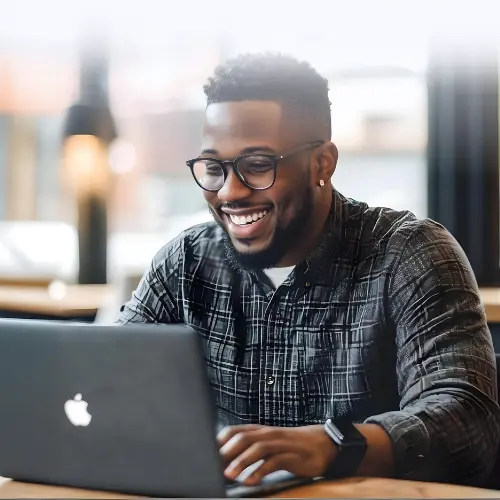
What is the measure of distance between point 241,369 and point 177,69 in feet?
2.78

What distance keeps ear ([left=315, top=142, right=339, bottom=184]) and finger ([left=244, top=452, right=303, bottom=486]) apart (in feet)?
2.43

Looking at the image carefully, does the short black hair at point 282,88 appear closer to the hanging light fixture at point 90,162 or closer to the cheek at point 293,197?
the cheek at point 293,197

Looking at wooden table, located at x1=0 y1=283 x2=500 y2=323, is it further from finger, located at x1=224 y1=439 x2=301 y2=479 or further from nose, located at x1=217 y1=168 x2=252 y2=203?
finger, located at x1=224 y1=439 x2=301 y2=479

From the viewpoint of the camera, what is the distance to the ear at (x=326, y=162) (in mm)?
1554

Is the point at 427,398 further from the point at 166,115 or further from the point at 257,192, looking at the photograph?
the point at 166,115

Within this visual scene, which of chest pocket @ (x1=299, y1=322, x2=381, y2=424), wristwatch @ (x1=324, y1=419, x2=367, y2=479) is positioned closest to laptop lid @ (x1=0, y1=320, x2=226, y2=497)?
wristwatch @ (x1=324, y1=419, x2=367, y2=479)

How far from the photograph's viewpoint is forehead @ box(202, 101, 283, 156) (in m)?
1.50

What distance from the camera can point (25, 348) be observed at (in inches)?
33.9

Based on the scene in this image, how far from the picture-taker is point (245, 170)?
1.51 m

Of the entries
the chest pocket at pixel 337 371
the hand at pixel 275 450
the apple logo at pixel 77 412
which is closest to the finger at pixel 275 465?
the hand at pixel 275 450

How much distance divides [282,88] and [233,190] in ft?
0.71

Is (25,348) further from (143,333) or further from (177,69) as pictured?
(177,69)

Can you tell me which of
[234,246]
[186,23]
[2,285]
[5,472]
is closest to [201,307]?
[234,246]

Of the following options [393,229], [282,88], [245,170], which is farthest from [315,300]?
[282,88]
